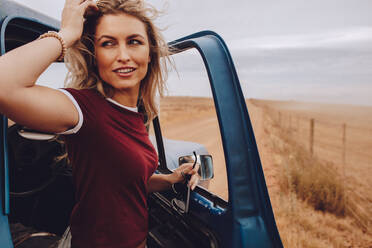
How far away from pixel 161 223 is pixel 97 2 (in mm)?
1528

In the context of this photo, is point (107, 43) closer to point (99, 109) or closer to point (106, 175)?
point (99, 109)

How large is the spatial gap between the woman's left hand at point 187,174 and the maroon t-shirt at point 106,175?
39 cm

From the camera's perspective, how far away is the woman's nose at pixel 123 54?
123cm

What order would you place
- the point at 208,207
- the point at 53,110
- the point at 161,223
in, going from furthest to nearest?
the point at 161,223 → the point at 208,207 → the point at 53,110

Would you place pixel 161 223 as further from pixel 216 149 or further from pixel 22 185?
pixel 216 149

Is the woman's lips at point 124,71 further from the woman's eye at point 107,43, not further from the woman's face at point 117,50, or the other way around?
the woman's eye at point 107,43

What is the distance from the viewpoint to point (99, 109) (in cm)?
112

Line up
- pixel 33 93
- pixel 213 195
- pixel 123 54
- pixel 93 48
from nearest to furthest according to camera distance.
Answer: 1. pixel 33 93
2. pixel 123 54
3. pixel 93 48
4. pixel 213 195

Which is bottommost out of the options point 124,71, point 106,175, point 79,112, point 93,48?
point 106,175

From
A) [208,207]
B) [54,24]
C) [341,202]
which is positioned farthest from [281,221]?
[54,24]

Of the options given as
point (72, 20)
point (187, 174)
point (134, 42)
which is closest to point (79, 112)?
point (72, 20)

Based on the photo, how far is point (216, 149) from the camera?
9641mm

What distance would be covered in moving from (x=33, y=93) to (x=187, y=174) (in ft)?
3.52

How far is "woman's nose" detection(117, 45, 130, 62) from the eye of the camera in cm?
123
